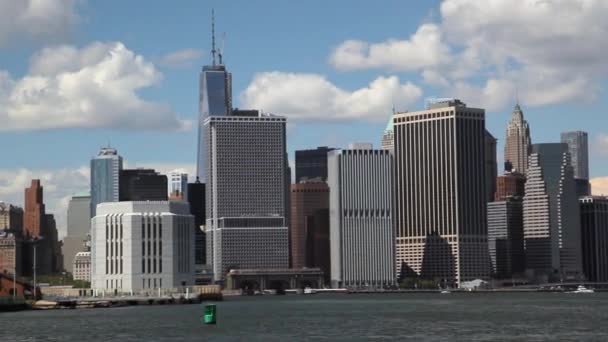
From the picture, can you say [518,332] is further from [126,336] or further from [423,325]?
[126,336]

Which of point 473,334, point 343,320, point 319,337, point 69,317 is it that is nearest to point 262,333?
point 319,337

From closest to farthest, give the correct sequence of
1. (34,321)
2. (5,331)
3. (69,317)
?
1. (5,331)
2. (34,321)
3. (69,317)

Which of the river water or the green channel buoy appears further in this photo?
the green channel buoy

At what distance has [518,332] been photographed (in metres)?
136

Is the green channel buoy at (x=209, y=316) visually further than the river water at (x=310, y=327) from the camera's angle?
Yes

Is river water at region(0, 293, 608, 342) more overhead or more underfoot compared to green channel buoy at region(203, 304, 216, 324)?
more underfoot

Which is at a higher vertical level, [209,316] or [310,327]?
[209,316]

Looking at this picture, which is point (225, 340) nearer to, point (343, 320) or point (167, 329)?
point (167, 329)

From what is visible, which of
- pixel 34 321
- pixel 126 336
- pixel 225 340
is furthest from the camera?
pixel 34 321

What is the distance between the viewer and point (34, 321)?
564ft

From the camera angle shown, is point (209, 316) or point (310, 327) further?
point (209, 316)

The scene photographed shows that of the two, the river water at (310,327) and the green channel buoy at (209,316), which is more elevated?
the green channel buoy at (209,316)

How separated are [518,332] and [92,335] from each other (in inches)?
1697

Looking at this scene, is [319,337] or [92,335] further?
[92,335]
